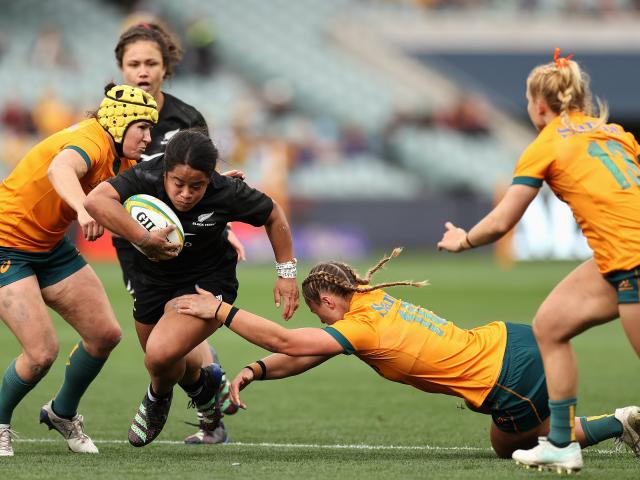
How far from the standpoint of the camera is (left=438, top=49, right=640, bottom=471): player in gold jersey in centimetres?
546

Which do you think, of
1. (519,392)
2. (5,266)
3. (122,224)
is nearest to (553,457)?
(519,392)

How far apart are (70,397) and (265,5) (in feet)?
83.1

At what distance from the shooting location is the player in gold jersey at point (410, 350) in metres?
5.81

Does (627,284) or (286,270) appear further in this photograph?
(286,270)

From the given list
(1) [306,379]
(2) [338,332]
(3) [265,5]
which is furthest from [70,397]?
(3) [265,5]

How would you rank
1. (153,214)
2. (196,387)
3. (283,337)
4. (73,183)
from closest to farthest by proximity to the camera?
(283,337) → (153,214) → (73,183) → (196,387)

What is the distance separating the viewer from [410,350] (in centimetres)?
593

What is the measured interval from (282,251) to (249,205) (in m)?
0.38

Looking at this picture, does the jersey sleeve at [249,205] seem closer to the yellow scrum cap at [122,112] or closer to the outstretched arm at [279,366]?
the yellow scrum cap at [122,112]

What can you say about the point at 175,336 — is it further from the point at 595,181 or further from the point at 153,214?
the point at 595,181

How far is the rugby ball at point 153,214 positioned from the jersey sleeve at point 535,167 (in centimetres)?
174

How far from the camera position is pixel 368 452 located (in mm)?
6453

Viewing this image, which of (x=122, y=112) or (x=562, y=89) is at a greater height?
(x=562, y=89)

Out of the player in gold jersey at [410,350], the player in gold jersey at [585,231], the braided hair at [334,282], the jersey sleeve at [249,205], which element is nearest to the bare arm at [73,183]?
the player in gold jersey at [410,350]
